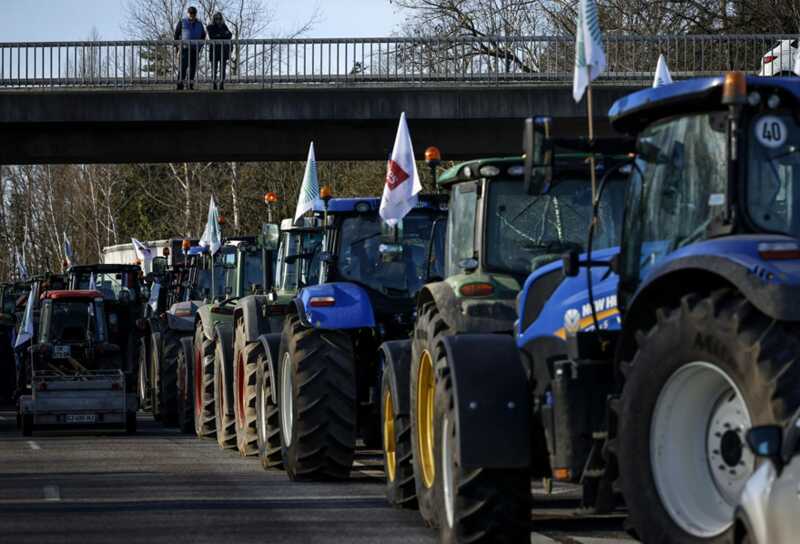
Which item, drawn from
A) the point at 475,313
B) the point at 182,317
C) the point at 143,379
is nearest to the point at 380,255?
the point at 475,313

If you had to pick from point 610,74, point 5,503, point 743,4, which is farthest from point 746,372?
point 743,4

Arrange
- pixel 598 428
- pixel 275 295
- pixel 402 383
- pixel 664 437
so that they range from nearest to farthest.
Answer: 1. pixel 664 437
2. pixel 598 428
3. pixel 402 383
4. pixel 275 295

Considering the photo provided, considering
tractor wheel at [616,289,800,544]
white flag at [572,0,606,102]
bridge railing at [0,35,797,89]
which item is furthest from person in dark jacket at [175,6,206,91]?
tractor wheel at [616,289,800,544]

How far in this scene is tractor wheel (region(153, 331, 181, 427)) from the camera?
88.1 ft

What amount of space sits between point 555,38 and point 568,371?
2697 cm

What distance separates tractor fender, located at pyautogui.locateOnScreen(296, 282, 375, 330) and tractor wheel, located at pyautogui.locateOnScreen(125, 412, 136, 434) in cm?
997

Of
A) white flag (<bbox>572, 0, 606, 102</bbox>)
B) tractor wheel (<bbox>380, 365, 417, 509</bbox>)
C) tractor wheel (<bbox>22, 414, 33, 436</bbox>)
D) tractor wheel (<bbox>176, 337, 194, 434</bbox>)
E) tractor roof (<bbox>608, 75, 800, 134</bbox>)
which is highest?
white flag (<bbox>572, 0, 606, 102</bbox>)

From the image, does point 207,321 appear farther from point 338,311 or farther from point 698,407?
point 698,407

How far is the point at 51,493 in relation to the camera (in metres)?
15.4

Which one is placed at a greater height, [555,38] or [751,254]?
[555,38]

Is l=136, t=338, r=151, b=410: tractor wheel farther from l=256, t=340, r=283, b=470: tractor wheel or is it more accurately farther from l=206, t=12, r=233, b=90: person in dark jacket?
l=256, t=340, r=283, b=470: tractor wheel

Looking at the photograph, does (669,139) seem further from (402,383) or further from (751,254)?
(402,383)

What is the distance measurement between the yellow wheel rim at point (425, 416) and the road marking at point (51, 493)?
4.14m

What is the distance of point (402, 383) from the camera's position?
12.9 meters
